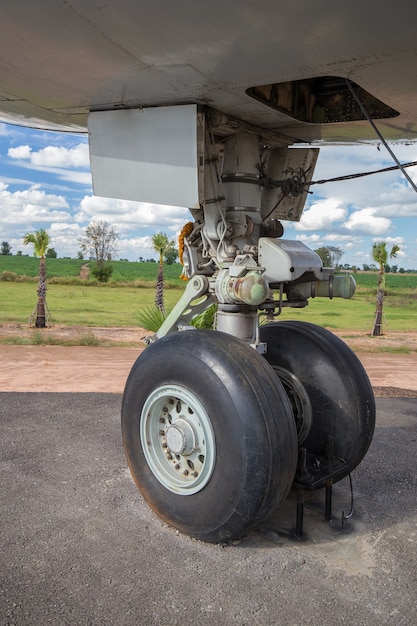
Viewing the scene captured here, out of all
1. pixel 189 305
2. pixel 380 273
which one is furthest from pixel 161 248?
pixel 189 305

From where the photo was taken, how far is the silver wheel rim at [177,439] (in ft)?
10.8

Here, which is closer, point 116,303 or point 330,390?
point 330,390

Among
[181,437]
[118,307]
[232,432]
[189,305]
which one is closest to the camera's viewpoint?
[232,432]

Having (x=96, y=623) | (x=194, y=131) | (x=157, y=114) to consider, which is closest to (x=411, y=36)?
(x=194, y=131)

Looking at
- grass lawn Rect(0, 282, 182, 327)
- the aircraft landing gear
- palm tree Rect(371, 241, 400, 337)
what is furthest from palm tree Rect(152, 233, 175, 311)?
the aircraft landing gear

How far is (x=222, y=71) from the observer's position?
10.5ft

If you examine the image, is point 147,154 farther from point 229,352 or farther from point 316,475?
point 316,475

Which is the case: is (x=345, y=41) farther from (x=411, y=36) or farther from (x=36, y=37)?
(x=36, y=37)

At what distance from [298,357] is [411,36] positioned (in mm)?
2360

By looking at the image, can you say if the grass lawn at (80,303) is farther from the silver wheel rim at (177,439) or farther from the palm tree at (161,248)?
the silver wheel rim at (177,439)

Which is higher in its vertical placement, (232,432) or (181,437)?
(232,432)

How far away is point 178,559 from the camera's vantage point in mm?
3189

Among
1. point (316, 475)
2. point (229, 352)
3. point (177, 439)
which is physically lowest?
point (316, 475)

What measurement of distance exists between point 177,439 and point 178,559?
2.32ft
